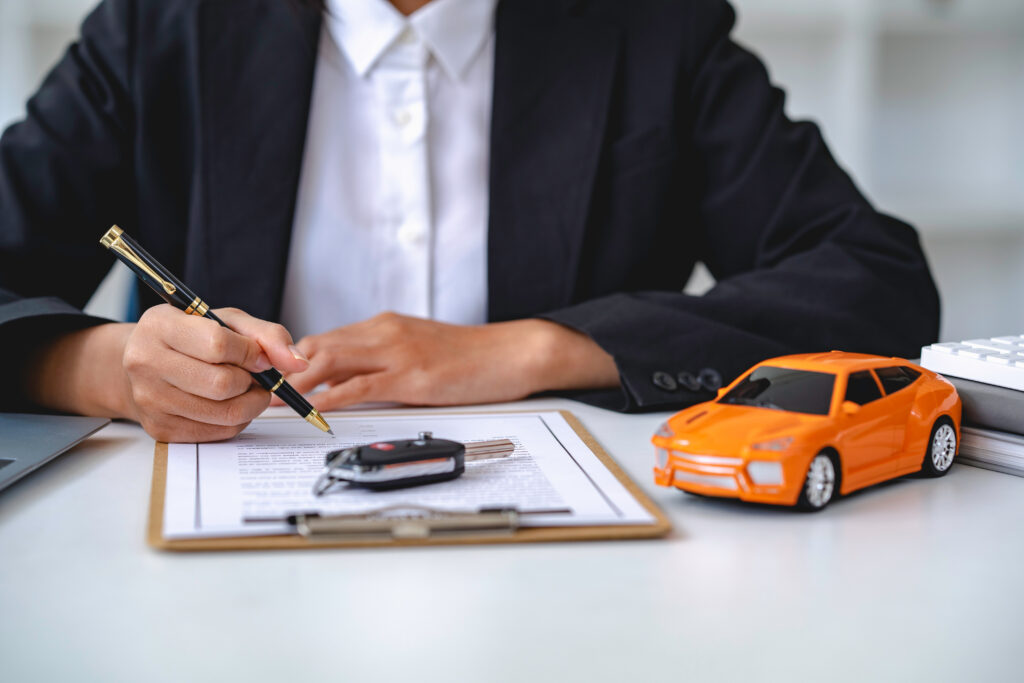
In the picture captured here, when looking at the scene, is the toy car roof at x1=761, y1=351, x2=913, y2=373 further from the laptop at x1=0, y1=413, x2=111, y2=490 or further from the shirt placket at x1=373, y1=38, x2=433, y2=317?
the shirt placket at x1=373, y1=38, x2=433, y2=317

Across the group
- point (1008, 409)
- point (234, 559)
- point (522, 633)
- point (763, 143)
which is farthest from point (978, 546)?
point (763, 143)

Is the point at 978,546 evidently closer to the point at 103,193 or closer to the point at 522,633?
the point at 522,633

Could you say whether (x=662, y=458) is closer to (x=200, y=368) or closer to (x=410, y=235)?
(x=200, y=368)

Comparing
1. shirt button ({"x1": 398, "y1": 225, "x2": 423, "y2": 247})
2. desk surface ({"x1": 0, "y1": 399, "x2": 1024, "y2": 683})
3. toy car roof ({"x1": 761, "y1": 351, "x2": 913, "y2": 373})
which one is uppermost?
shirt button ({"x1": 398, "y1": 225, "x2": 423, "y2": 247})

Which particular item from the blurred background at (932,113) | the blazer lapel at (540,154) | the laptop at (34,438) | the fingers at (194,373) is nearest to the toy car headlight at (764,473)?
the fingers at (194,373)

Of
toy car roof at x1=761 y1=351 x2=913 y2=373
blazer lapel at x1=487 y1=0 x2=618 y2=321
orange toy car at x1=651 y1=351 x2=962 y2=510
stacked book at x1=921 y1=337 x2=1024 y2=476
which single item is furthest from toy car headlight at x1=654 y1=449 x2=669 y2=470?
blazer lapel at x1=487 y1=0 x2=618 y2=321

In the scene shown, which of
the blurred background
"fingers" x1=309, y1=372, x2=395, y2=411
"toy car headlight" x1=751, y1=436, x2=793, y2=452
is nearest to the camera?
"toy car headlight" x1=751, y1=436, x2=793, y2=452

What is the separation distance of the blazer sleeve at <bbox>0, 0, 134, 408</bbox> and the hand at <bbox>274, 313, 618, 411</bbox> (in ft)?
1.23

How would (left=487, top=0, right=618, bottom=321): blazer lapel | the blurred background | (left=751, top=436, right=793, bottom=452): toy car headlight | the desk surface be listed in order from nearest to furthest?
the desk surface < (left=751, top=436, right=793, bottom=452): toy car headlight < (left=487, top=0, right=618, bottom=321): blazer lapel < the blurred background

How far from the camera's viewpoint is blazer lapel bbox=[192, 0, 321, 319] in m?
1.08

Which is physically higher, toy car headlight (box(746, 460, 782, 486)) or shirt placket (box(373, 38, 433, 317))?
shirt placket (box(373, 38, 433, 317))

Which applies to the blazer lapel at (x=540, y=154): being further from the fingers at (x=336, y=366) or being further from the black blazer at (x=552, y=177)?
the fingers at (x=336, y=366)

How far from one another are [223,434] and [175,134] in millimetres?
590

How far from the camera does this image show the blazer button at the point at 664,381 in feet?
2.74
